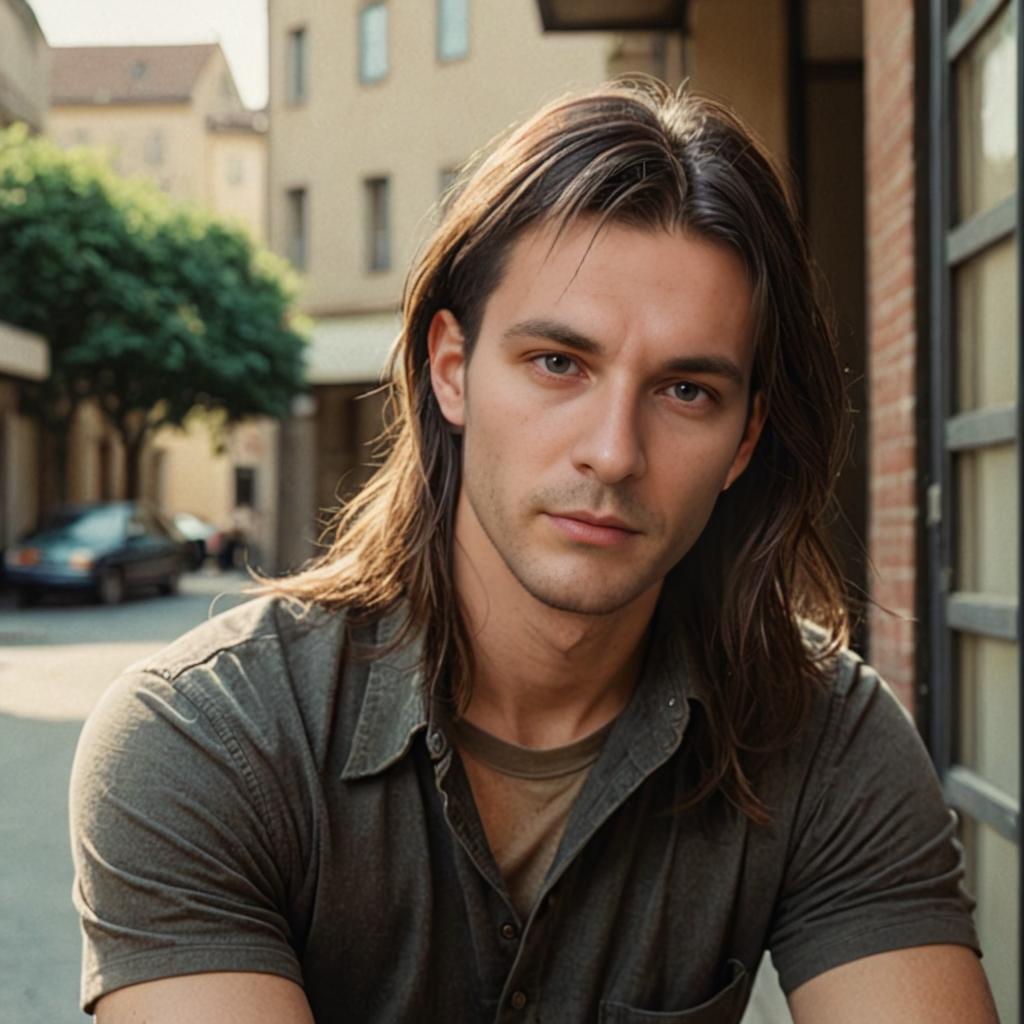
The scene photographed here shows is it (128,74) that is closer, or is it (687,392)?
(687,392)

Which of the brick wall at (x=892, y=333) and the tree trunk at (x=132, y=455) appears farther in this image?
the tree trunk at (x=132, y=455)

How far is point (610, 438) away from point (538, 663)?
344 millimetres

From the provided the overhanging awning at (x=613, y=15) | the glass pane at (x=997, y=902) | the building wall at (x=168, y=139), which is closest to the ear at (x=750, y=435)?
the glass pane at (x=997, y=902)

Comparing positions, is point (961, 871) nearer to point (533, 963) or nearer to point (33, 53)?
point (533, 963)

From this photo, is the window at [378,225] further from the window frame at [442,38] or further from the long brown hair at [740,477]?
the long brown hair at [740,477]

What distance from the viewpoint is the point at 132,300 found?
29.7 m

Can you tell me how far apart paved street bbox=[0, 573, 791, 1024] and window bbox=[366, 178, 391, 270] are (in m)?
12.4

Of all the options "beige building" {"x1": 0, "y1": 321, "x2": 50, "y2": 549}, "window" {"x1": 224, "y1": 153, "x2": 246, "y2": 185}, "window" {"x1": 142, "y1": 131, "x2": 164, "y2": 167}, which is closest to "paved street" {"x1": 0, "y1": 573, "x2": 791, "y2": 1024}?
"beige building" {"x1": 0, "y1": 321, "x2": 50, "y2": 549}

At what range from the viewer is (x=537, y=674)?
2324 millimetres

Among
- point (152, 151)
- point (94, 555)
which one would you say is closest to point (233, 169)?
point (152, 151)

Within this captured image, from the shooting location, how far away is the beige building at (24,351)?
1169 inches

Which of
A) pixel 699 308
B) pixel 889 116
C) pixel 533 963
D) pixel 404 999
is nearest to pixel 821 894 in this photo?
pixel 533 963

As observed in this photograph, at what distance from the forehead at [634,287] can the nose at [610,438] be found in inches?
2.9

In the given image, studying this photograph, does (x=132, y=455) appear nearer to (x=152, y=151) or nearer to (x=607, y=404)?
(x=607, y=404)
